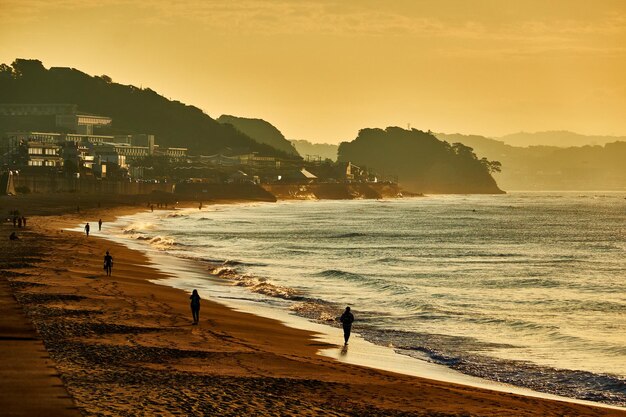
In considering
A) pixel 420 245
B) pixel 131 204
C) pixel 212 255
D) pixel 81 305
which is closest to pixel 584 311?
pixel 81 305

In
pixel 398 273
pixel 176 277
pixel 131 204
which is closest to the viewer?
pixel 176 277

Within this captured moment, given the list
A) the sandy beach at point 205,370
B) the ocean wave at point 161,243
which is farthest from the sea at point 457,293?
the sandy beach at point 205,370

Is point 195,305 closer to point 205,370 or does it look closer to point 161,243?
point 205,370

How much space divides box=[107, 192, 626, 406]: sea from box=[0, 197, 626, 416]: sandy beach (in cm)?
424

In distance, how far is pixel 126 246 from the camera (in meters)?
73.9

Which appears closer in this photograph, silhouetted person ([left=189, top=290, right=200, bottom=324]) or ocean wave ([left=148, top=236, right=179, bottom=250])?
silhouetted person ([left=189, top=290, right=200, bottom=324])

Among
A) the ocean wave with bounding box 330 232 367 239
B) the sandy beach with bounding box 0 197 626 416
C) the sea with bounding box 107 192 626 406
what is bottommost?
the ocean wave with bounding box 330 232 367 239

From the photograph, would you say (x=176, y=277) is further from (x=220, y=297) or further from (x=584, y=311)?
(x=584, y=311)

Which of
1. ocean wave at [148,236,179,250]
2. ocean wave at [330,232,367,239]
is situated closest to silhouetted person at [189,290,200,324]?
ocean wave at [148,236,179,250]

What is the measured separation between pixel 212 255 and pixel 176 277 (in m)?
21.4

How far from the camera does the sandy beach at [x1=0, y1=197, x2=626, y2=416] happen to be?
19656 mm

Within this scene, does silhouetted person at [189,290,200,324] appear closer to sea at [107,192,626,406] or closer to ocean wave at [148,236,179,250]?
sea at [107,192,626,406]

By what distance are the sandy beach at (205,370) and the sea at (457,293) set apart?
4243 mm

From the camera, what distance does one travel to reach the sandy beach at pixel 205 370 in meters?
19.7
